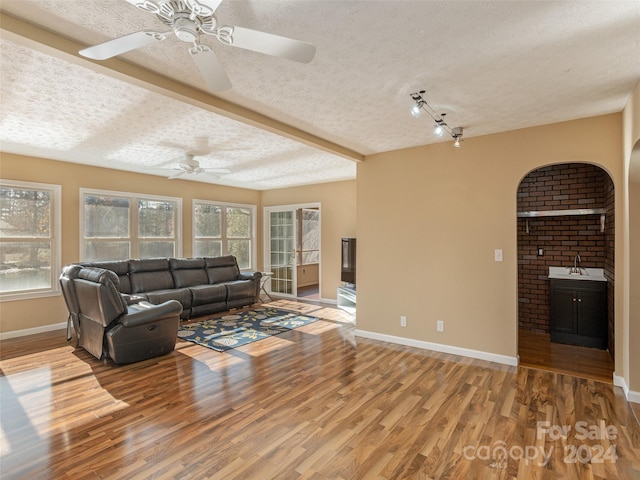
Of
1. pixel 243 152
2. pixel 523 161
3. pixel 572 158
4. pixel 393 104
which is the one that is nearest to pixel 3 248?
pixel 243 152

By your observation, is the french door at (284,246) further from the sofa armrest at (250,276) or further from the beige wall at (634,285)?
the beige wall at (634,285)

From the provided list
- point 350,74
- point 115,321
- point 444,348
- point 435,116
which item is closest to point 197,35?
point 350,74

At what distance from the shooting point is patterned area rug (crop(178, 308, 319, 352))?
4534 mm

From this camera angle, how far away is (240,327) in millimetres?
5203

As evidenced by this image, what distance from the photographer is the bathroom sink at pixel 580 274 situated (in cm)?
426

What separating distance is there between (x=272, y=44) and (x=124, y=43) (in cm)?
72

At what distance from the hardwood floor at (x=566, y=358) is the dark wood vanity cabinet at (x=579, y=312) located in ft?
0.38

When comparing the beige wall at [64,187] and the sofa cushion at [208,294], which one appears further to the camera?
the sofa cushion at [208,294]

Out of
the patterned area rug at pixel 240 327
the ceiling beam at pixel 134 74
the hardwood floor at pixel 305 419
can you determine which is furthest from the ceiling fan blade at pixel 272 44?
the patterned area rug at pixel 240 327

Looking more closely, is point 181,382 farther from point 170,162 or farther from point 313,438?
point 170,162

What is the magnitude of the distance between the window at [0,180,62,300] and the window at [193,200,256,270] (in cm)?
244

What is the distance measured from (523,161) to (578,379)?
2245 millimetres

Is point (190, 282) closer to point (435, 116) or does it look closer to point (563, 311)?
point (435, 116)

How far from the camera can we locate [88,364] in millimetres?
3730
